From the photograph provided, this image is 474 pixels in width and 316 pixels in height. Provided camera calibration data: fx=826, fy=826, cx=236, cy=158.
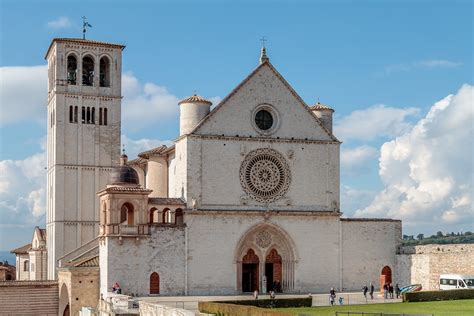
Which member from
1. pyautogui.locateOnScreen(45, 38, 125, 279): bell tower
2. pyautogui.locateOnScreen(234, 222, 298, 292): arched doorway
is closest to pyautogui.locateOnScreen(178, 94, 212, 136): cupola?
pyautogui.locateOnScreen(234, 222, 298, 292): arched doorway

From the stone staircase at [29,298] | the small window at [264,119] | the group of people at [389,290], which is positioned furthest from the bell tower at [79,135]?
the group of people at [389,290]

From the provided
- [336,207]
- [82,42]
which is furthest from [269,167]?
[82,42]

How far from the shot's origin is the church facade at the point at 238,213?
5141 cm

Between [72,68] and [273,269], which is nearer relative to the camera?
[273,269]

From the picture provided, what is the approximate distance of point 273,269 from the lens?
184 feet

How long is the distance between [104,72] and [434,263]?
96.4 ft

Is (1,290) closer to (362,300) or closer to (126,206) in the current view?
(126,206)

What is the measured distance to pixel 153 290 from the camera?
51.3 m

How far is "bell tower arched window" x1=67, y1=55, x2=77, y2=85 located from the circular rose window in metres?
17.2

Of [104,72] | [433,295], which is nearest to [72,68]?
[104,72]

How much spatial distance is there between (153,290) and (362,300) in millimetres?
12934

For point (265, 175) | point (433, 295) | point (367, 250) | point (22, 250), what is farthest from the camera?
point (22, 250)

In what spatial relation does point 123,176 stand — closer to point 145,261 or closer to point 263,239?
point 145,261

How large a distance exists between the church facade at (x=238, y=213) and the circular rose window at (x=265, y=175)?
73 millimetres
